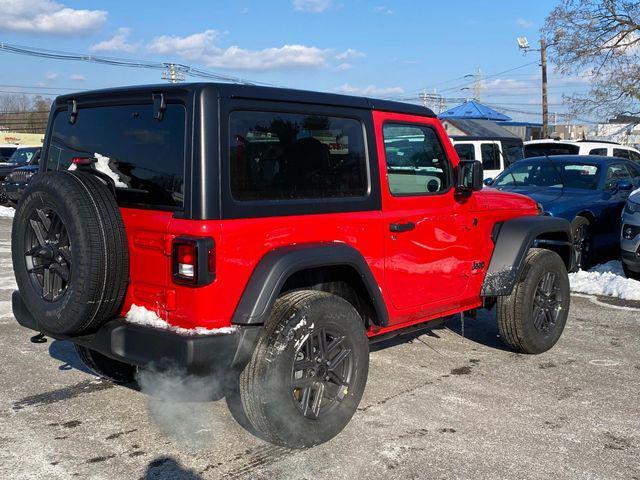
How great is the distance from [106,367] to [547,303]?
11.5ft

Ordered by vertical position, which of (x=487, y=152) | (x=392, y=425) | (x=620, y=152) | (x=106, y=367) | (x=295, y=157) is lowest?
(x=392, y=425)

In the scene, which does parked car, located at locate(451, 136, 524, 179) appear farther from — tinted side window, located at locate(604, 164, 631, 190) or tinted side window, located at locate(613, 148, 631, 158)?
tinted side window, located at locate(604, 164, 631, 190)

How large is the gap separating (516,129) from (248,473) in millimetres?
49065

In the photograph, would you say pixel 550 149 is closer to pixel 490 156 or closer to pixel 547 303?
pixel 490 156

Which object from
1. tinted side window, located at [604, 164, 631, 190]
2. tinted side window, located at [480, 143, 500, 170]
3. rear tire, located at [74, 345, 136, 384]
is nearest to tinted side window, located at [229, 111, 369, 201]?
rear tire, located at [74, 345, 136, 384]

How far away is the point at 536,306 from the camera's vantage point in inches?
215

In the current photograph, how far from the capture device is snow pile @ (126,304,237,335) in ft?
10.8

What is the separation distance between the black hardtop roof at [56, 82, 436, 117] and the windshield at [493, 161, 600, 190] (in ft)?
18.6

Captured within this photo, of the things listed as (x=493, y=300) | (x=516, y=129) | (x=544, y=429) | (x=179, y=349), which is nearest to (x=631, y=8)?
(x=493, y=300)

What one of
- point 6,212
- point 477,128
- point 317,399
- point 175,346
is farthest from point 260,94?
point 477,128

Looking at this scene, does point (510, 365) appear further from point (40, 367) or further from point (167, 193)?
point (40, 367)

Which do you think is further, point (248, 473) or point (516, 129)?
point (516, 129)

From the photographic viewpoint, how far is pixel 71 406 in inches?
170

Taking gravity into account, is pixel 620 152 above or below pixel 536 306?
above
